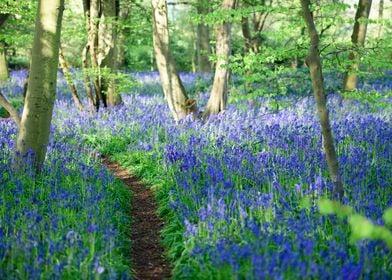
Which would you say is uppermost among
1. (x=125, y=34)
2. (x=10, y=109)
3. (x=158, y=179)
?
(x=125, y=34)

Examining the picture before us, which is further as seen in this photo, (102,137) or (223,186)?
(102,137)

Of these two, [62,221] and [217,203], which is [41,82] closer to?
[62,221]

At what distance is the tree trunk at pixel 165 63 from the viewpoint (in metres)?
10.3

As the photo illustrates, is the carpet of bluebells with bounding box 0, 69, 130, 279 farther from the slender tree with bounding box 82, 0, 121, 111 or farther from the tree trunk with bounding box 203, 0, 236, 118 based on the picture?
the slender tree with bounding box 82, 0, 121, 111

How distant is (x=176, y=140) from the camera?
8797 millimetres

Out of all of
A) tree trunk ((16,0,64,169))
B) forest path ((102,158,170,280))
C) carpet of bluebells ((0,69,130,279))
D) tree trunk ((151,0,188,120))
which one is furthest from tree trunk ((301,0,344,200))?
tree trunk ((151,0,188,120))

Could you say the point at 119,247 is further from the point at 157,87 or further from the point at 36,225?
the point at 157,87

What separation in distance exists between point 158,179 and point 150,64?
116 ft

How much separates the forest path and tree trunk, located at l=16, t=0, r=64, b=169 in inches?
60.2

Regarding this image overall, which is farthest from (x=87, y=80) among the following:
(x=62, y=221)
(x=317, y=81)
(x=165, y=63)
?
(x=317, y=81)

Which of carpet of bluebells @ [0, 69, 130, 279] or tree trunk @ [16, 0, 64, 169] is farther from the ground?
tree trunk @ [16, 0, 64, 169]

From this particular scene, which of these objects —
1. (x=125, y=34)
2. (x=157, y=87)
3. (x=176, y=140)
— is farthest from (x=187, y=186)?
(x=157, y=87)

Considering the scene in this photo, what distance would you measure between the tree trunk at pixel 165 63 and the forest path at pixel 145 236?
315 cm

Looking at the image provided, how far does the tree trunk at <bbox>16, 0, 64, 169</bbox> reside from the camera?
634 cm
